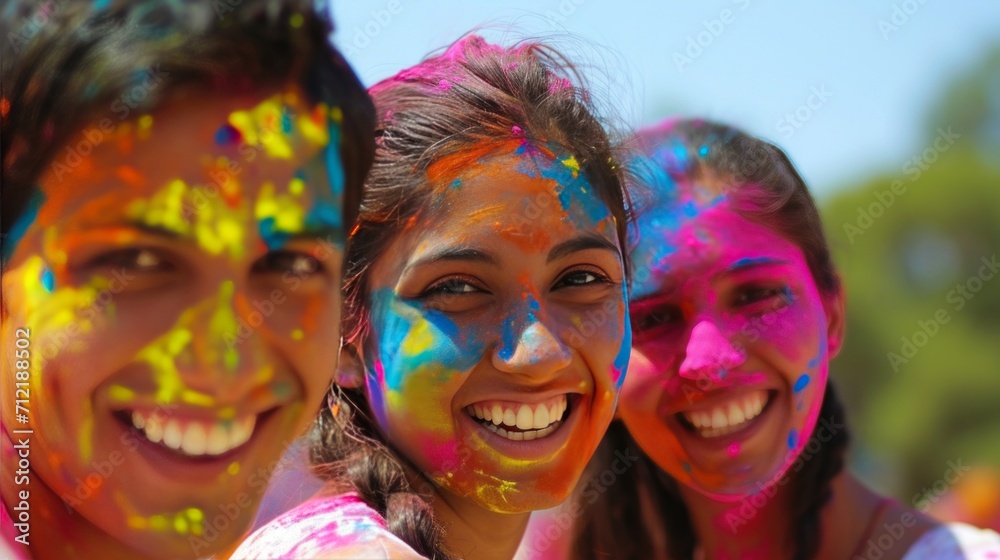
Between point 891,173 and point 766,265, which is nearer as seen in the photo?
point 766,265

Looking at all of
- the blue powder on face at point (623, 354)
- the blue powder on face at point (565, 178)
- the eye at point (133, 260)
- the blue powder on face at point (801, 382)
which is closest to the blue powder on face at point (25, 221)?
the eye at point (133, 260)

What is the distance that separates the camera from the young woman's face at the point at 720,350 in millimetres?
3100

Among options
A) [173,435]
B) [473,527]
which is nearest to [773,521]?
[473,527]

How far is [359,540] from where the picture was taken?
2.19 metres

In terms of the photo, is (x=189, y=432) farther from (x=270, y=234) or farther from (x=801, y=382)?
(x=801, y=382)

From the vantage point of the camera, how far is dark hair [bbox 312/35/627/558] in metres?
2.54

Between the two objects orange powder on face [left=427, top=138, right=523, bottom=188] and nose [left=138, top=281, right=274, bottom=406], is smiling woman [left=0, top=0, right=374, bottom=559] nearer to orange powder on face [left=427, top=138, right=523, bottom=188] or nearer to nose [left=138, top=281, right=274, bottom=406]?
nose [left=138, top=281, right=274, bottom=406]

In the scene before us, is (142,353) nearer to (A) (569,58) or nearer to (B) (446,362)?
(B) (446,362)

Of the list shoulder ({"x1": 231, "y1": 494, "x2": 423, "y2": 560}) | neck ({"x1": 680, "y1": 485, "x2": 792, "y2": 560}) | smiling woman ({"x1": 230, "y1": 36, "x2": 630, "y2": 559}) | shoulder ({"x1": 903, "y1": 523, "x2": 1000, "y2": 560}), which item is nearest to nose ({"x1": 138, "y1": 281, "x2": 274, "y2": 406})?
shoulder ({"x1": 231, "y1": 494, "x2": 423, "y2": 560})

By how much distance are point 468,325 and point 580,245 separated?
1.19 feet

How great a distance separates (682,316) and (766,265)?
0.31 meters

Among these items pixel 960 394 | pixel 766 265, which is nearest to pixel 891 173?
pixel 960 394

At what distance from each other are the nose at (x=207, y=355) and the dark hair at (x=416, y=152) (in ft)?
2.36

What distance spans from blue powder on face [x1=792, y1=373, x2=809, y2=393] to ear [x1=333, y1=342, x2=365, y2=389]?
135cm
